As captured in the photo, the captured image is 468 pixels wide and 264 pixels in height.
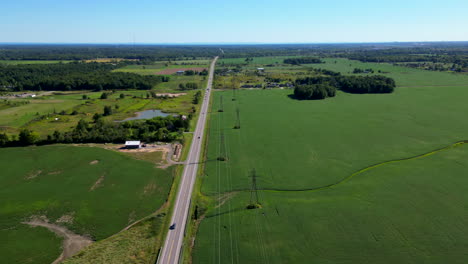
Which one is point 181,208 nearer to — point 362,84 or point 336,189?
point 336,189

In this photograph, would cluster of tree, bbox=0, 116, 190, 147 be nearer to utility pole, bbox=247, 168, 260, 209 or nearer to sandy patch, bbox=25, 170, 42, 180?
sandy patch, bbox=25, 170, 42, 180

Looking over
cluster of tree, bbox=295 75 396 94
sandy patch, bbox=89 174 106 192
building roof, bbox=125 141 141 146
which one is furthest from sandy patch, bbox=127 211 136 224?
cluster of tree, bbox=295 75 396 94

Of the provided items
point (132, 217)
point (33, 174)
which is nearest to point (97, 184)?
point (132, 217)

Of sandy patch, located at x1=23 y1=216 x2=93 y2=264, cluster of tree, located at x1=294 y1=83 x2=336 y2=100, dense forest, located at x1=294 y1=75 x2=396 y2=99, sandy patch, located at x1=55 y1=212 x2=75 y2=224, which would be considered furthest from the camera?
dense forest, located at x1=294 y1=75 x2=396 y2=99

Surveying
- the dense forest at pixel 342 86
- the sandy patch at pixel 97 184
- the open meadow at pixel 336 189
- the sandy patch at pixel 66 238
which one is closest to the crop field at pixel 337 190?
the open meadow at pixel 336 189

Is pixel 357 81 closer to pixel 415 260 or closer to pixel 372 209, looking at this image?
pixel 372 209

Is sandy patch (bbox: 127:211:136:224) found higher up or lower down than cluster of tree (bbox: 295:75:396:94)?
lower down

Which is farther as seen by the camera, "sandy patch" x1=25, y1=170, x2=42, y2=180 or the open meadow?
"sandy patch" x1=25, y1=170, x2=42, y2=180
